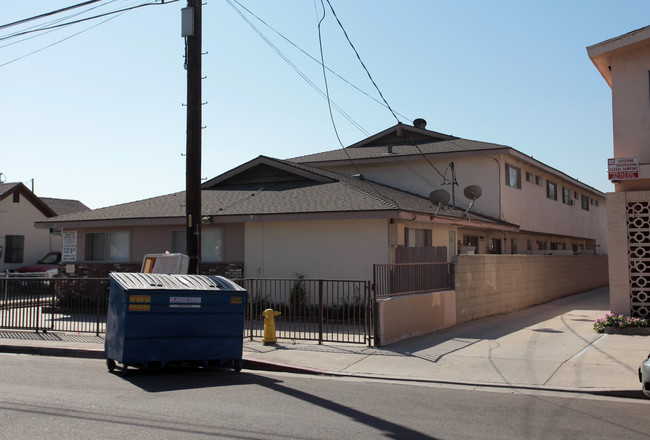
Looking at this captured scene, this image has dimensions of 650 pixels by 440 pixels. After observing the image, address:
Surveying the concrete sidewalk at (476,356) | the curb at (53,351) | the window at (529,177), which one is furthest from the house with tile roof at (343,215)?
the curb at (53,351)

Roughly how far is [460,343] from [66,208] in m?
35.7

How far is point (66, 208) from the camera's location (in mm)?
42000

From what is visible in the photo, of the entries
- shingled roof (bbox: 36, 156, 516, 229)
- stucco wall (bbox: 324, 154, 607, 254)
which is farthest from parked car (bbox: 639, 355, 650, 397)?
stucco wall (bbox: 324, 154, 607, 254)

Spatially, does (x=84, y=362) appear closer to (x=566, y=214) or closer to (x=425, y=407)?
(x=425, y=407)

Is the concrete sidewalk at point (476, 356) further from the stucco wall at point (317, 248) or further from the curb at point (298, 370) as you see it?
the stucco wall at point (317, 248)

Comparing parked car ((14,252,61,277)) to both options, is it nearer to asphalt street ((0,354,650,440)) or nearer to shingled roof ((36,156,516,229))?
shingled roof ((36,156,516,229))

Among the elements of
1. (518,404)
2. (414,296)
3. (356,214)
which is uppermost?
(356,214)

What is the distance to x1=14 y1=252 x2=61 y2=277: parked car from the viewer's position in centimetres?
3012

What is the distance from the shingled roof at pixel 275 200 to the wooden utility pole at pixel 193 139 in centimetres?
503

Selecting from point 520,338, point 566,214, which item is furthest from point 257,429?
point 566,214

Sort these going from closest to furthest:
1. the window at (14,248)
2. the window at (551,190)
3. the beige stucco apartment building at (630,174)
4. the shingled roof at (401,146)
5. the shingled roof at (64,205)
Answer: the beige stucco apartment building at (630,174) → the shingled roof at (401,146) → the window at (551,190) → the window at (14,248) → the shingled roof at (64,205)

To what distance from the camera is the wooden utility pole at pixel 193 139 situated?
12227mm

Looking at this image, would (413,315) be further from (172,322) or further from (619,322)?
(172,322)

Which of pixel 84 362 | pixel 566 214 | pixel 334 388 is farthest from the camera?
pixel 566 214
